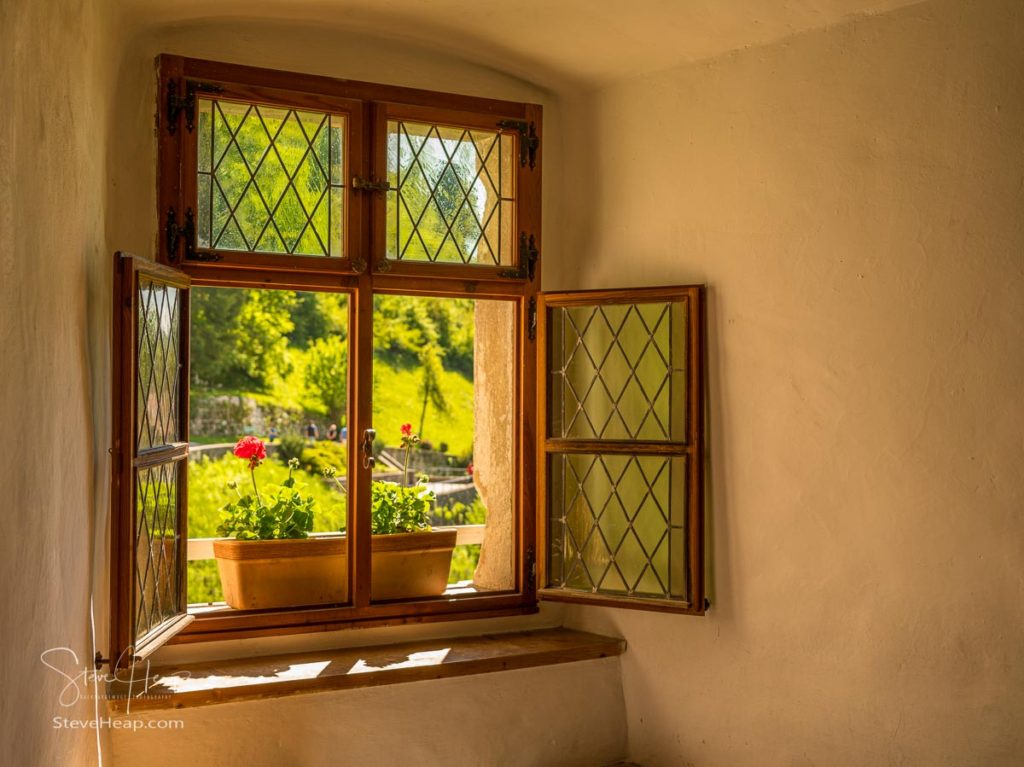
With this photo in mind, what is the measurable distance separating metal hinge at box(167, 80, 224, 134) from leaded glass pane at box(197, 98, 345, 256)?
0.14ft

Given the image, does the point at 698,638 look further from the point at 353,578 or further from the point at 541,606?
the point at 353,578

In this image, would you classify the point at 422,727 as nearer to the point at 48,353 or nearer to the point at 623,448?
the point at 623,448

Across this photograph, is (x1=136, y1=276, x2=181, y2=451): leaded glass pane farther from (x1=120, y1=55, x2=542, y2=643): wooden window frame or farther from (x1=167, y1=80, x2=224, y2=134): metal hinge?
(x1=167, y1=80, x2=224, y2=134): metal hinge

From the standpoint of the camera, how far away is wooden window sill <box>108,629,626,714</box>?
3133 millimetres

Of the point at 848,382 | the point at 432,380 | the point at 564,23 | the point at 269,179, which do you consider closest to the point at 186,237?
the point at 269,179

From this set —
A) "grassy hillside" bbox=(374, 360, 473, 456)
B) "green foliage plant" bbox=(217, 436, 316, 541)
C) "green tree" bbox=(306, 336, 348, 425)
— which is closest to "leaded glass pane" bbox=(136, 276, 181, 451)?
"green foliage plant" bbox=(217, 436, 316, 541)

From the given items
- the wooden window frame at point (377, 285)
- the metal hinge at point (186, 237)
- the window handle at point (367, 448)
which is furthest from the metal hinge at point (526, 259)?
the metal hinge at point (186, 237)

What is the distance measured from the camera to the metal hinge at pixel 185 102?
11.1 feet

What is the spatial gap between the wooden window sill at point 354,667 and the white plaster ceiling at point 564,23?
214 cm

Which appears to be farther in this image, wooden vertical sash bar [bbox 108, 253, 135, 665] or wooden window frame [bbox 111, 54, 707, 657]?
wooden window frame [bbox 111, 54, 707, 657]

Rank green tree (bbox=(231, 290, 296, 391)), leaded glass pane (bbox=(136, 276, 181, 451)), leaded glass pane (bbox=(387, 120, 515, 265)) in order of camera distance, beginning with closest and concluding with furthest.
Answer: leaded glass pane (bbox=(136, 276, 181, 451)) < leaded glass pane (bbox=(387, 120, 515, 265)) < green tree (bbox=(231, 290, 296, 391))

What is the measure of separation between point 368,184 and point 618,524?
155cm

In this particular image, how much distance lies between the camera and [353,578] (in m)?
3.66

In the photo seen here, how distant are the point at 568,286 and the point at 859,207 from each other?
130cm
